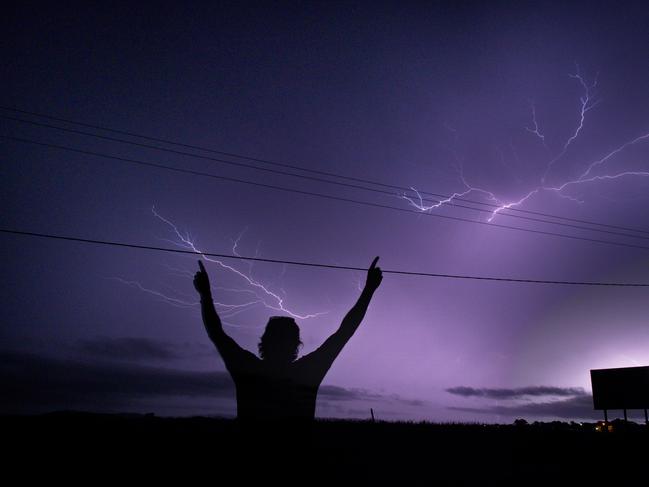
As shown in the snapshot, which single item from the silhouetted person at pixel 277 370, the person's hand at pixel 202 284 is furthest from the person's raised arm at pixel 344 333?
the person's hand at pixel 202 284

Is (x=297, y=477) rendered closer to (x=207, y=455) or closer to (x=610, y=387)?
(x=207, y=455)

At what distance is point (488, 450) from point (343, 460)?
2.58 m

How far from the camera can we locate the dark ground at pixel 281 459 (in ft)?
7.02

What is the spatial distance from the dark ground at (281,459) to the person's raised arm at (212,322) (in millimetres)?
430

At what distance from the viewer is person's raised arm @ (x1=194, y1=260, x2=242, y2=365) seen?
89.3 inches

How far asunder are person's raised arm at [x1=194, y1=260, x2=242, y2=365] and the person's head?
0.16m

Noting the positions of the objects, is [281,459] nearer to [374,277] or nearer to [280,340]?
[280,340]

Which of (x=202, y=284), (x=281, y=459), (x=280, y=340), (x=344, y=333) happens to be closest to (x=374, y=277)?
(x=344, y=333)

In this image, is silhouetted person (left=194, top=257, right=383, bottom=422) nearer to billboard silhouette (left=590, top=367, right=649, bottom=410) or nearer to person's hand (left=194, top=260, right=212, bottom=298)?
person's hand (left=194, top=260, right=212, bottom=298)

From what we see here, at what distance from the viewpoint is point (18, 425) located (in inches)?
164

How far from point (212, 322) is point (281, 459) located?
32.0 inches

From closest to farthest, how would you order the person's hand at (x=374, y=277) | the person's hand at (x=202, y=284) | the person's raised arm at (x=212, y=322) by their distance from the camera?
the person's raised arm at (x=212, y=322), the person's hand at (x=202, y=284), the person's hand at (x=374, y=277)

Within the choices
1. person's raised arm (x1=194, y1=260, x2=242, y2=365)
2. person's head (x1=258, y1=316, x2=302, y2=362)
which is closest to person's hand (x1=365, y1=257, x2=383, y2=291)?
person's head (x1=258, y1=316, x2=302, y2=362)

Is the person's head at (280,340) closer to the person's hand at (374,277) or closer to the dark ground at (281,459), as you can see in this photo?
the dark ground at (281,459)
